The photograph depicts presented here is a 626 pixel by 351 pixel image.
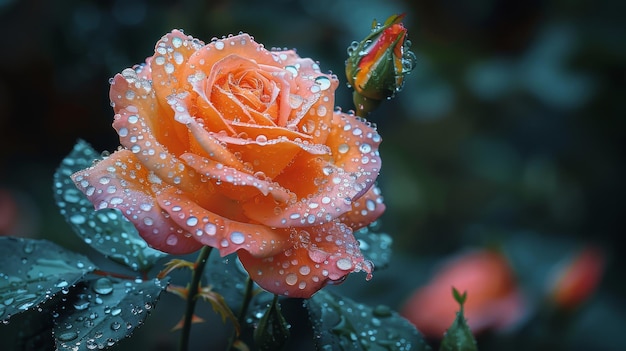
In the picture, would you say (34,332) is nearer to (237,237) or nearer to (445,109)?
(237,237)

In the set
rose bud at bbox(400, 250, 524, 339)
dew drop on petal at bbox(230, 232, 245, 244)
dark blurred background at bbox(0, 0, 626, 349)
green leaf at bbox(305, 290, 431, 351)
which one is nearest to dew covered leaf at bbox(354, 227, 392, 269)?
green leaf at bbox(305, 290, 431, 351)

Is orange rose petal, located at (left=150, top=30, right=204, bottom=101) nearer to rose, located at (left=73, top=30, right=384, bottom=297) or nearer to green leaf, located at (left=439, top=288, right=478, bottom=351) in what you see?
rose, located at (left=73, top=30, right=384, bottom=297)

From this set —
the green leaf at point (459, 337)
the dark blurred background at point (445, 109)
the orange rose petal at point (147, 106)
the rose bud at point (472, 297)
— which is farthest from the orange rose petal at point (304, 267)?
the dark blurred background at point (445, 109)

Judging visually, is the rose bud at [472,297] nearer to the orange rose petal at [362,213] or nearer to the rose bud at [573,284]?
the rose bud at [573,284]

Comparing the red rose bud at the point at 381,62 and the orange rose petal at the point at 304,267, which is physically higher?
the red rose bud at the point at 381,62

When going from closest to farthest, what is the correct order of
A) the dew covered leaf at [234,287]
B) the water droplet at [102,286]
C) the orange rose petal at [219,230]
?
the orange rose petal at [219,230] → the water droplet at [102,286] → the dew covered leaf at [234,287]

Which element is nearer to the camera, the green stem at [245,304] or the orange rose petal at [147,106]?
the orange rose petal at [147,106]

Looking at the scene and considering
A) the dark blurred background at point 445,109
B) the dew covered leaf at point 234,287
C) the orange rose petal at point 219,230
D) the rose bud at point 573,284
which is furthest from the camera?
the dark blurred background at point 445,109

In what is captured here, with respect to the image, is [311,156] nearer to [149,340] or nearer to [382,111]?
[149,340]
